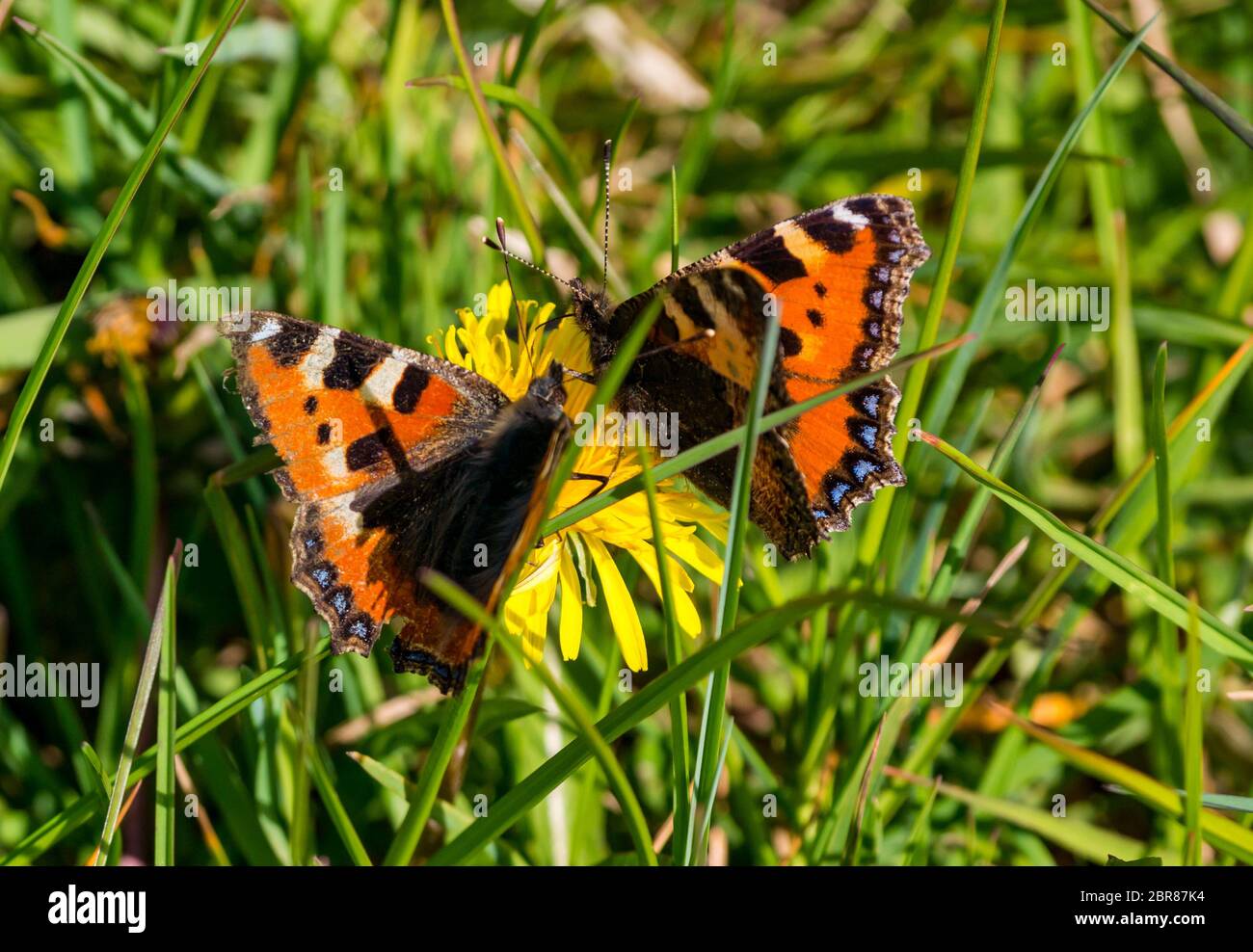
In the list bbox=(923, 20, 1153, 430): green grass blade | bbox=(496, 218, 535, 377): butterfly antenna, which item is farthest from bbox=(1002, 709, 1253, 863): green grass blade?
bbox=(496, 218, 535, 377): butterfly antenna

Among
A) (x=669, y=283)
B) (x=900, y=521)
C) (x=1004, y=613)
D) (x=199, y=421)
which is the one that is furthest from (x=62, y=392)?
(x=1004, y=613)

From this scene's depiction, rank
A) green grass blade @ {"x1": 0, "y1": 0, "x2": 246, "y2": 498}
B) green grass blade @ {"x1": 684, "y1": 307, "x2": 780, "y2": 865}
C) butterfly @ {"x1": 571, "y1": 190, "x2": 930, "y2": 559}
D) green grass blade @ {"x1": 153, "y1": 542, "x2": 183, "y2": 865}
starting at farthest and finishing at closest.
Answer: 1. butterfly @ {"x1": 571, "y1": 190, "x2": 930, "y2": 559}
2. green grass blade @ {"x1": 0, "y1": 0, "x2": 246, "y2": 498}
3. green grass blade @ {"x1": 153, "y1": 542, "x2": 183, "y2": 865}
4. green grass blade @ {"x1": 684, "y1": 307, "x2": 780, "y2": 865}

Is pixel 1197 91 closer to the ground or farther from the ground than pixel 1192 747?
farther from the ground

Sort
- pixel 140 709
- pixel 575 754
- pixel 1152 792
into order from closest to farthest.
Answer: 1. pixel 1152 792
2. pixel 575 754
3. pixel 140 709

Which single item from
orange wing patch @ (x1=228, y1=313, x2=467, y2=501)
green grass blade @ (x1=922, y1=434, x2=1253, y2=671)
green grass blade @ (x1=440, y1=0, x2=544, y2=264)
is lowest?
green grass blade @ (x1=922, y1=434, x2=1253, y2=671)

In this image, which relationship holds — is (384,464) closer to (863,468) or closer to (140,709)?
(140,709)

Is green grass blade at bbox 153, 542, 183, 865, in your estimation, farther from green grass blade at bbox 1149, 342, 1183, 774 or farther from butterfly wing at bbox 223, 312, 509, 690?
green grass blade at bbox 1149, 342, 1183, 774

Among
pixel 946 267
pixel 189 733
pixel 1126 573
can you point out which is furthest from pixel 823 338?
pixel 189 733

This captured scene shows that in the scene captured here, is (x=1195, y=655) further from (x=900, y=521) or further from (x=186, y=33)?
(x=186, y=33)
